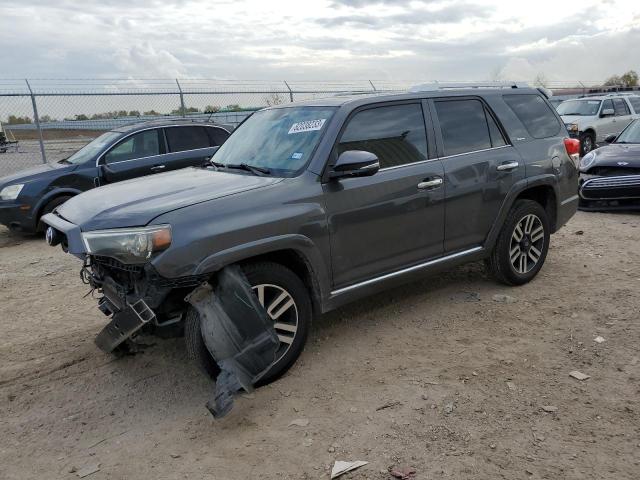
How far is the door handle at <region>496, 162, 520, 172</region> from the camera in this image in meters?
4.84

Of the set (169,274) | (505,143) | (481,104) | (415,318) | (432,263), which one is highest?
(481,104)

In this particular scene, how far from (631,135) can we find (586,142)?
6236 millimetres

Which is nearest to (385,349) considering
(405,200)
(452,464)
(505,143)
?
(405,200)

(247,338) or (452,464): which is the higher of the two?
(247,338)

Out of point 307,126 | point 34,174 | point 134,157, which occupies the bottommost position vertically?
point 34,174

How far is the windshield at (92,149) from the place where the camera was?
8.47 m

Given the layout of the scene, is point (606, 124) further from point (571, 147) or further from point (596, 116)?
point (571, 147)

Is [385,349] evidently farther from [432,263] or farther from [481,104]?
[481,104]

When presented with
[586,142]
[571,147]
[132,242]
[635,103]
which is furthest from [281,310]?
[635,103]

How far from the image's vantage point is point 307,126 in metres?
4.12

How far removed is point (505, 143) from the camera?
5012 mm

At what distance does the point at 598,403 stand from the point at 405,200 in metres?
1.86

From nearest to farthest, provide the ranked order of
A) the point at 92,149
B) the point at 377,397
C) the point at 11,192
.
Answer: the point at 377,397 < the point at 11,192 < the point at 92,149

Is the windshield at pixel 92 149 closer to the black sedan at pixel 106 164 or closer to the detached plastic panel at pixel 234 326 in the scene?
the black sedan at pixel 106 164
